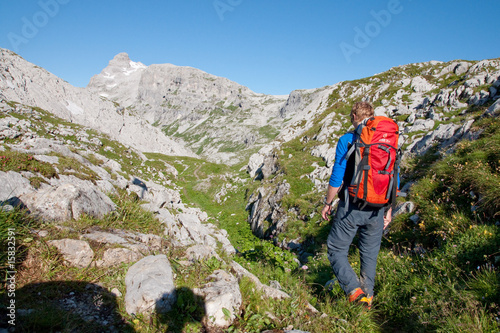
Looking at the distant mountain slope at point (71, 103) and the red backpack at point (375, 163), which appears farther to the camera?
the distant mountain slope at point (71, 103)

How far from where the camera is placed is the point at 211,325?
3.40 metres

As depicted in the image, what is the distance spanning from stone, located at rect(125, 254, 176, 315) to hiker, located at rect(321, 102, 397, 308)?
3.14 m

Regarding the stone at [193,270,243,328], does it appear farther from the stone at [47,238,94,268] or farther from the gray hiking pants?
the stone at [47,238,94,268]

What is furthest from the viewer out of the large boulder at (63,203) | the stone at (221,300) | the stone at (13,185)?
the stone at (13,185)

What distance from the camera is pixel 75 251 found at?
14.5ft

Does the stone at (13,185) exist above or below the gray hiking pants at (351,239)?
above

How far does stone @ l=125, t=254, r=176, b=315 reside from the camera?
11.5 ft

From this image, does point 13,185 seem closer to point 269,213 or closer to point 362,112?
point 362,112

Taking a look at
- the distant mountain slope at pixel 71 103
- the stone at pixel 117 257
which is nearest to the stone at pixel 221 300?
the stone at pixel 117 257

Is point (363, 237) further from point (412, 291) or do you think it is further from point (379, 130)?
point (379, 130)

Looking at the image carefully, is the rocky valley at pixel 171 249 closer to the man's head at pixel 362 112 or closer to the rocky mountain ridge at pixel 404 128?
the rocky mountain ridge at pixel 404 128

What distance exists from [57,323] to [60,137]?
45.6 meters

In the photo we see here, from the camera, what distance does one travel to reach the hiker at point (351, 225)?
4.21m

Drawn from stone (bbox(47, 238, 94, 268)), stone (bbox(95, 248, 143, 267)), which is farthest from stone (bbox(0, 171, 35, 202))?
stone (bbox(95, 248, 143, 267))
